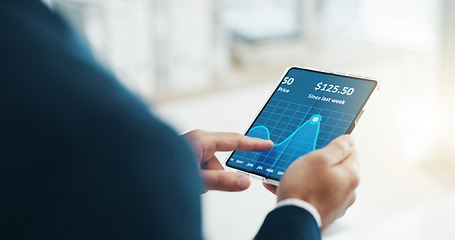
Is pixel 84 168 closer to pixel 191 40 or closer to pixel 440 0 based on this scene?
pixel 191 40

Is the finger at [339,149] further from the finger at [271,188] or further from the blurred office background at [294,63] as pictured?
the blurred office background at [294,63]

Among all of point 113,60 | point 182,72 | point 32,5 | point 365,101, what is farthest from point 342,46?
point 32,5

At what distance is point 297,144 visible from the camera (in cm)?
73

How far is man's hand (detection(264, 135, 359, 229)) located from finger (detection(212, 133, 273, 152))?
0.13 metres

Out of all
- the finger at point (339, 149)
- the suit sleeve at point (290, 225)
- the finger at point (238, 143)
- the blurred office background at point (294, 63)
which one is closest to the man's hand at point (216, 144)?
the finger at point (238, 143)

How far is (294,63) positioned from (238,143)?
1.44 meters

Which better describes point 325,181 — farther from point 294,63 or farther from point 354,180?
point 294,63

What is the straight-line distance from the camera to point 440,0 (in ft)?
7.30

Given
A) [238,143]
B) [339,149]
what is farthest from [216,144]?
[339,149]

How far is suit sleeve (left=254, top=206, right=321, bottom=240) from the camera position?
51 centimetres

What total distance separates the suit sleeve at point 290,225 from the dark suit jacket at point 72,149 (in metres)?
0.16

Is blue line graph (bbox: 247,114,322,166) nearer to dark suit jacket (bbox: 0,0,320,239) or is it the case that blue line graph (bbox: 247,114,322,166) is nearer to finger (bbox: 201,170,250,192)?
finger (bbox: 201,170,250,192)

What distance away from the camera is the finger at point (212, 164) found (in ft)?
2.53

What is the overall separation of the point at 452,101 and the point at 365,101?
170cm
